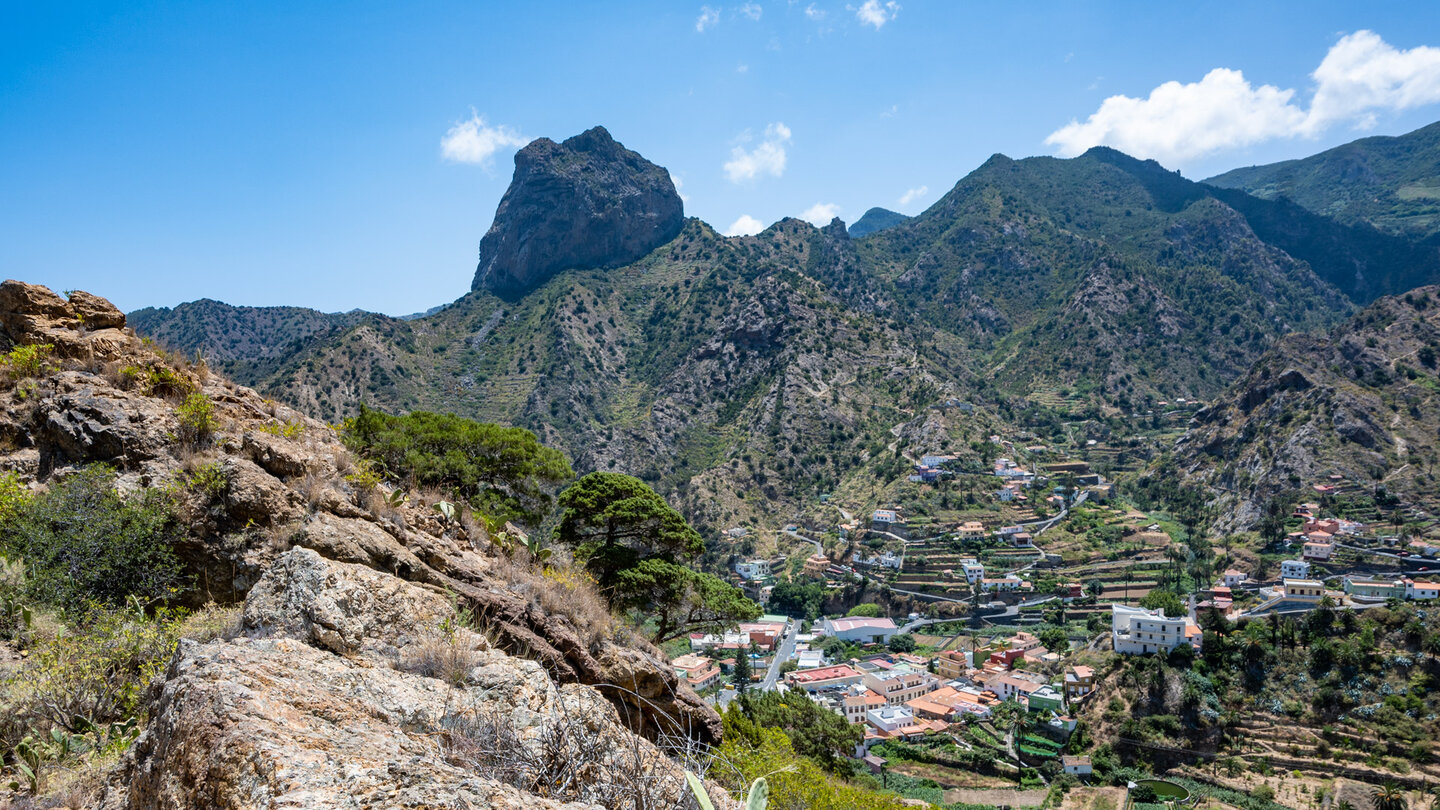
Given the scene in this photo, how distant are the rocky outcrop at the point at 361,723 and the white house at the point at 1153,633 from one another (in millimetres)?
40153

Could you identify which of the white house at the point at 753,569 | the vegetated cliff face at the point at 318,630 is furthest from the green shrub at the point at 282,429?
the white house at the point at 753,569

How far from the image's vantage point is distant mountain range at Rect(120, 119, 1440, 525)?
248ft

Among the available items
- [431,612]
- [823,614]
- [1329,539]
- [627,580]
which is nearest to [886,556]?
[823,614]

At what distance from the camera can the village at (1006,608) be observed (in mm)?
34000

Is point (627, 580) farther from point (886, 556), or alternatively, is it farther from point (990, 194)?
point (990, 194)

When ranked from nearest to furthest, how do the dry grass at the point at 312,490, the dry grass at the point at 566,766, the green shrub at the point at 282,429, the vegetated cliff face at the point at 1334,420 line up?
1. the dry grass at the point at 566,766
2. the dry grass at the point at 312,490
3. the green shrub at the point at 282,429
4. the vegetated cliff face at the point at 1334,420

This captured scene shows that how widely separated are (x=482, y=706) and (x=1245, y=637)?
4282cm

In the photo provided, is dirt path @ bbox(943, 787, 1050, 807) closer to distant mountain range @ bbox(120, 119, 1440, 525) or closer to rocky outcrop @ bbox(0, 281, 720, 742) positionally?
rocky outcrop @ bbox(0, 281, 720, 742)

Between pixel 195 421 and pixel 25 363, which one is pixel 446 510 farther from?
pixel 25 363

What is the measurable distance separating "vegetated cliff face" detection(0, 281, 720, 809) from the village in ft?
66.0

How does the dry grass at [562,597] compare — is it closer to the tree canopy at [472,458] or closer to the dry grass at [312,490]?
the dry grass at [312,490]

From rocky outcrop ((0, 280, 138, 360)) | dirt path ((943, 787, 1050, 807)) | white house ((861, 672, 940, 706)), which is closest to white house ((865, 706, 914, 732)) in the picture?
white house ((861, 672, 940, 706))

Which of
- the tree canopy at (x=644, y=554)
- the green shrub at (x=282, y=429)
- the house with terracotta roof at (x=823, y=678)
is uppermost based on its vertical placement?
the green shrub at (x=282, y=429)

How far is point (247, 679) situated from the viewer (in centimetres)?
307
